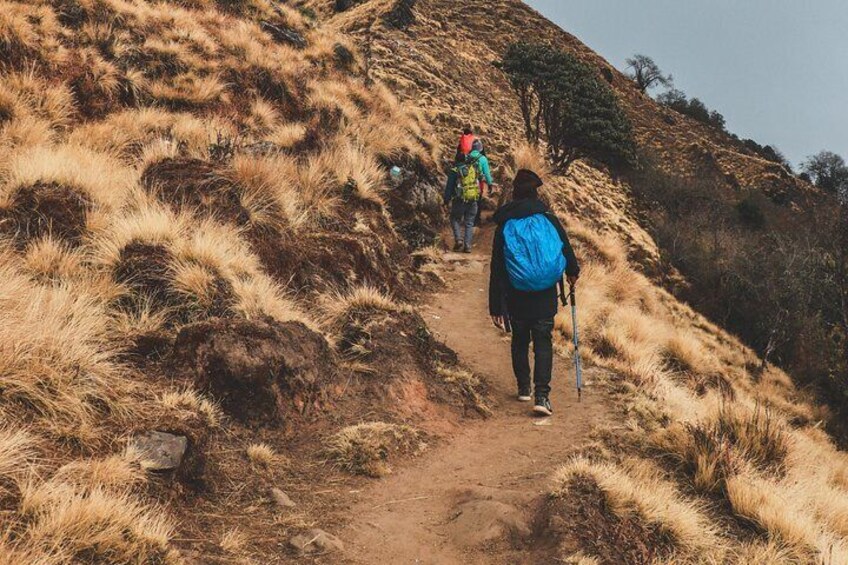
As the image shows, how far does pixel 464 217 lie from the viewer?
11.7 meters

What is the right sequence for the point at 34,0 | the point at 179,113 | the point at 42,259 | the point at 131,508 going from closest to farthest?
the point at 131,508
the point at 42,259
the point at 179,113
the point at 34,0

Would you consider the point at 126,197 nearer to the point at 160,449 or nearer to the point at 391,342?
the point at 391,342

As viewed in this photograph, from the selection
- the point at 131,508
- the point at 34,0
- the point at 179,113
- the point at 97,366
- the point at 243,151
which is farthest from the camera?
the point at 34,0

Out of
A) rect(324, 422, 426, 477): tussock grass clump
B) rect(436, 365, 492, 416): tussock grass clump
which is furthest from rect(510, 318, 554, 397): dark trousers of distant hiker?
rect(324, 422, 426, 477): tussock grass clump

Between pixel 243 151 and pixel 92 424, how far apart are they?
20.0 ft

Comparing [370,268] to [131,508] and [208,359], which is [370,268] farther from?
[131,508]

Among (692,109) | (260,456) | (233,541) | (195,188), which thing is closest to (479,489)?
(260,456)

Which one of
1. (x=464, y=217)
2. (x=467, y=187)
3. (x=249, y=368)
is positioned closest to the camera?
(x=249, y=368)

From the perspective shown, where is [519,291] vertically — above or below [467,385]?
above

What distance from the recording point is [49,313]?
155 inches

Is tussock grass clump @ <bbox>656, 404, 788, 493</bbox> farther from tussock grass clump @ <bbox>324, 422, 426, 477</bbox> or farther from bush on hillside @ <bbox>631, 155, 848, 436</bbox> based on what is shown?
bush on hillside @ <bbox>631, 155, 848, 436</bbox>

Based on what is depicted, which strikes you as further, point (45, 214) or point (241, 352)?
point (45, 214)

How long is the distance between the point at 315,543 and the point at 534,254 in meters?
3.27

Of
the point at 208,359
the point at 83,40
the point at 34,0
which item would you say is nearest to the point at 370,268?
the point at 208,359
